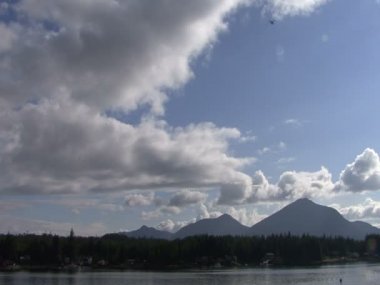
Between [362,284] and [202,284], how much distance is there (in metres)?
28.6

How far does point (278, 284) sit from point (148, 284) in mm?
24141

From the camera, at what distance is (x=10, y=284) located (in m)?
108

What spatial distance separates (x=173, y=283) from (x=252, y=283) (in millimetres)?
14824

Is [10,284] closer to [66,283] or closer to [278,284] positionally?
[66,283]

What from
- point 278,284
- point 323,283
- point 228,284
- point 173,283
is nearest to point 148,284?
point 173,283

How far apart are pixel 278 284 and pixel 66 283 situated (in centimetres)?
4061

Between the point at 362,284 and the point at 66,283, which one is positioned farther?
the point at 66,283

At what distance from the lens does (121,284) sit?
111625 millimetres

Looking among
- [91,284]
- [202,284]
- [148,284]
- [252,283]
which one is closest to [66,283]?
[91,284]

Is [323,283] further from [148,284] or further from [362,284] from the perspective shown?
[148,284]

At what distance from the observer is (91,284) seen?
112938mm

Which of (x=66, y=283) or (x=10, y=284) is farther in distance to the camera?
(x=66, y=283)

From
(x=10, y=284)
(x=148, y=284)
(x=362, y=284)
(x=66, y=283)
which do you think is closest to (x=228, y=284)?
(x=148, y=284)

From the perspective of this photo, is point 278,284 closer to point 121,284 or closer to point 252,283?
point 252,283
